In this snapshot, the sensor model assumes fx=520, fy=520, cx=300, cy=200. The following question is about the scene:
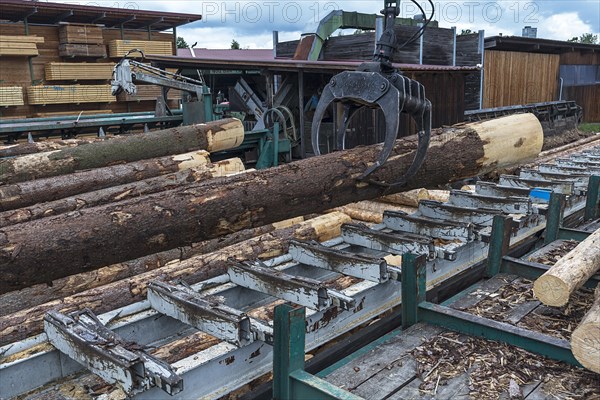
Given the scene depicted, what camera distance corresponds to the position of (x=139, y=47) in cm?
1683

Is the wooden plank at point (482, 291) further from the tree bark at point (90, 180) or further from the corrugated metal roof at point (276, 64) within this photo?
the corrugated metal roof at point (276, 64)

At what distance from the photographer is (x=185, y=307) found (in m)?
2.93

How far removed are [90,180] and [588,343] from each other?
5438mm

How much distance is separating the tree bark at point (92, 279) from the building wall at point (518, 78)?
12694 millimetres

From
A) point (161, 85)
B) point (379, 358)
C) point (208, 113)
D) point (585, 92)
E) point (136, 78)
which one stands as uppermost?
point (136, 78)

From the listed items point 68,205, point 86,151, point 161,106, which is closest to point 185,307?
point 68,205

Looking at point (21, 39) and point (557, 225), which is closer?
point (557, 225)

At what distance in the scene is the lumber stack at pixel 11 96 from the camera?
13.8 m

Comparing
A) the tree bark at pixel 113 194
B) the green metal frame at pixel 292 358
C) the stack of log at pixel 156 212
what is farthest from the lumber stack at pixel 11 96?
the green metal frame at pixel 292 358

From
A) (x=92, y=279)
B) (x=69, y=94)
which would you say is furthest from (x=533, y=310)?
(x=69, y=94)

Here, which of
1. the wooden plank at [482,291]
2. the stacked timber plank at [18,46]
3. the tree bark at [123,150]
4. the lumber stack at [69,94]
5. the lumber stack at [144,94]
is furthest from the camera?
the lumber stack at [144,94]

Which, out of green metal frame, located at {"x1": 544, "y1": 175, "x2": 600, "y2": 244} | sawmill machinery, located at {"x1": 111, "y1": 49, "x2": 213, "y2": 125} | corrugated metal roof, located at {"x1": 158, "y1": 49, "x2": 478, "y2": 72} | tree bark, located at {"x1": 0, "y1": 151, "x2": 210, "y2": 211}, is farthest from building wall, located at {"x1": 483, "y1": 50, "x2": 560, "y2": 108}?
green metal frame, located at {"x1": 544, "y1": 175, "x2": 600, "y2": 244}

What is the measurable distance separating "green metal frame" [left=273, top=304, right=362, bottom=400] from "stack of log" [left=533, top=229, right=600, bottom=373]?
51.8 inches

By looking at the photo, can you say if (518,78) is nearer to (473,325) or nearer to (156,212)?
(473,325)
